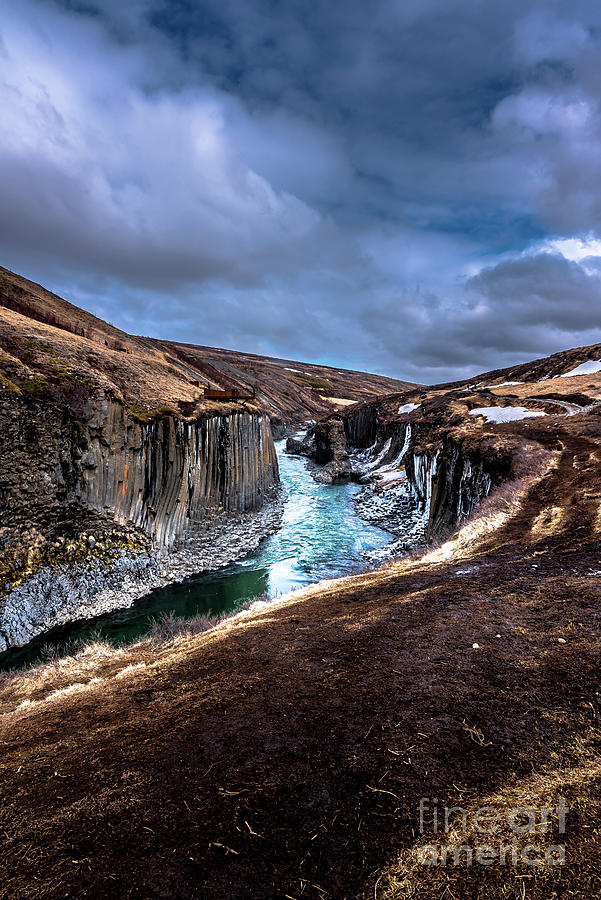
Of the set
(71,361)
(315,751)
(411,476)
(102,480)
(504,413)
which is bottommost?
(315,751)

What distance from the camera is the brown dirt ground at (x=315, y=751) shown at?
8.04 ft

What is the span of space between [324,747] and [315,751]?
0.32 ft

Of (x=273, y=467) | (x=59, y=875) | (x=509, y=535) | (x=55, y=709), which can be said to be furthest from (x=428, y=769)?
(x=273, y=467)

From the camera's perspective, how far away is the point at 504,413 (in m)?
24.6

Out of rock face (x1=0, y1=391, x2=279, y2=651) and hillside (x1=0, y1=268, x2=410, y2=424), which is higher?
hillside (x1=0, y1=268, x2=410, y2=424)

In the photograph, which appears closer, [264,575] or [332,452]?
[264,575]

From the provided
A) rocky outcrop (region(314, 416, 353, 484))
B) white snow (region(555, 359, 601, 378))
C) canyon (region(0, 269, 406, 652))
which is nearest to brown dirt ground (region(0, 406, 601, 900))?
canyon (region(0, 269, 406, 652))

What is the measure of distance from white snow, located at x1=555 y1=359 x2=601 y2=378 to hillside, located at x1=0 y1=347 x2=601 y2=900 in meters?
32.6

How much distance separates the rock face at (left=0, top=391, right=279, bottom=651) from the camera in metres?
11.6

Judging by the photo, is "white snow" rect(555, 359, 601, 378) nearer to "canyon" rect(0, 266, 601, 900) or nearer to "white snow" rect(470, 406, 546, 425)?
"white snow" rect(470, 406, 546, 425)

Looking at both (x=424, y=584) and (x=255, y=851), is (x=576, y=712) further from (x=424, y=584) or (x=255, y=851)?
(x=424, y=584)

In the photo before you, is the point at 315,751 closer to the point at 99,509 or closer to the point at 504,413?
the point at 99,509

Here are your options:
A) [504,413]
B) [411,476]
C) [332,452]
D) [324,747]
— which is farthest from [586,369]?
[324,747]

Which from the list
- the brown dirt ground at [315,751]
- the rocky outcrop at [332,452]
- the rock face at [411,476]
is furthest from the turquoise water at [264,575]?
the rocky outcrop at [332,452]
